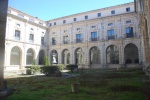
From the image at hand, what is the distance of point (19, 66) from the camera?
30.4 meters

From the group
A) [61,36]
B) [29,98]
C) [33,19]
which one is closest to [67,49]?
[61,36]

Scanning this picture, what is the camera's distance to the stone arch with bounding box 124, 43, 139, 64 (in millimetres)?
30294

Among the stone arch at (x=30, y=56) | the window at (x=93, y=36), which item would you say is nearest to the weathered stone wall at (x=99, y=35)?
the window at (x=93, y=36)

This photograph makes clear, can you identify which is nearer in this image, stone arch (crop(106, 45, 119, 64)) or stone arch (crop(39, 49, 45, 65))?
stone arch (crop(106, 45, 119, 64))

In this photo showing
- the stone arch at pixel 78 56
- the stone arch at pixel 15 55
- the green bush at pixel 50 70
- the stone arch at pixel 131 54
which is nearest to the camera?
the green bush at pixel 50 70

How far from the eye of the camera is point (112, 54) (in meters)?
32.6

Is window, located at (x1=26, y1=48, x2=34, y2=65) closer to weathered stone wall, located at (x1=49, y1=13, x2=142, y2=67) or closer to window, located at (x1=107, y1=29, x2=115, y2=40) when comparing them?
weathered stone wall, located at (x1=49, y1=13, x2=142, y2=67)

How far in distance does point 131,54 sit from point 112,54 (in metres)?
3.94

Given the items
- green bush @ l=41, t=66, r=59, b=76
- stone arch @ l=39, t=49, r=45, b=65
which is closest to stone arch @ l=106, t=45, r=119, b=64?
stone arch @ l=39, t=49, r=45, b=65

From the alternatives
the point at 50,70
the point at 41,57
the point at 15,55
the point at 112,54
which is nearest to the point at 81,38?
the point at 112,54

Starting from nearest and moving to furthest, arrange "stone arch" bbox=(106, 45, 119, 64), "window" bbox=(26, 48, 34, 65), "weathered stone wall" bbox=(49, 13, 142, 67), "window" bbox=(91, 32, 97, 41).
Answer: "weathered stone wall" bbox=(49, 13, 142, 67) → "stone arch" bbox=(106, 45, 119, 64) → "window" bbox=(26, 48, 34, 65) → "window" bbox=(91, 32, 97, 41)

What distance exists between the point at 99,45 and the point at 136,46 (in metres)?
7.74

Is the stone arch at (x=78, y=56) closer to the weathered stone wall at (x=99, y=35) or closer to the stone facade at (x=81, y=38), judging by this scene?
the stone facade at (x=81, y=38)

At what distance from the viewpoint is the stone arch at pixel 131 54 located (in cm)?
3029
